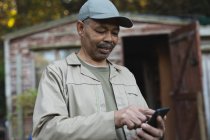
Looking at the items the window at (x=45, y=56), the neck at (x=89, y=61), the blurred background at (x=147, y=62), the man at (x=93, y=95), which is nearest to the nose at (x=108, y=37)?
the man at (x=93, y=95)

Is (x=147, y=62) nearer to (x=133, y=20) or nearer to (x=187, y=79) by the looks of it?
(x=133, y=20)

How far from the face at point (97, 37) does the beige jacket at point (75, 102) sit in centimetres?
9

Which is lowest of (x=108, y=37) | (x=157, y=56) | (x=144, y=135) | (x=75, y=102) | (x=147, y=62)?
(x=144, y=135)

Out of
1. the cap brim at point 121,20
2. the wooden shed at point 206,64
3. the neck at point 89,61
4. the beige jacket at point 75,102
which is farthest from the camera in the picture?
the wooden shed at point 206,64

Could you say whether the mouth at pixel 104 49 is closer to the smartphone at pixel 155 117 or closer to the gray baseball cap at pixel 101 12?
the gray baseball cap at pixel 101 12

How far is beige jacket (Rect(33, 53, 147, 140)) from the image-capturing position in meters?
1.87

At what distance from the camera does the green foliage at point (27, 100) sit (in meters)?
8.74

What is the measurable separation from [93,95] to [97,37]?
0.30 metres

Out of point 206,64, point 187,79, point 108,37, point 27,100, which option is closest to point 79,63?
point 108,37

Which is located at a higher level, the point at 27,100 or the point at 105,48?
the point at 105,48

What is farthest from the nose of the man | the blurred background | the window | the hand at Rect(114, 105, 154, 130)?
the window

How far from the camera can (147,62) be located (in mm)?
12031

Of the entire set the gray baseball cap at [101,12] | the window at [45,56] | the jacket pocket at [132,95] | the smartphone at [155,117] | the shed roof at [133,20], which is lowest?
the smartphone at [155,117]

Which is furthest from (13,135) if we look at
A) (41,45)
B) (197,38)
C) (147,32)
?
(197,38)
